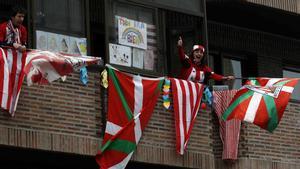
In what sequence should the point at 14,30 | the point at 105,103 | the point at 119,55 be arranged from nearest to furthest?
the point at 14,30, the point at 105,103, the point at 119,55

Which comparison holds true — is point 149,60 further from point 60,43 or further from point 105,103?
point 60,43

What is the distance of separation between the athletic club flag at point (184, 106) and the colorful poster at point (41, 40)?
103 inches

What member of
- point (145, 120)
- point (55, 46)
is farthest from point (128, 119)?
point (55, 46)

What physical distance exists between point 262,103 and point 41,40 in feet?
14.7

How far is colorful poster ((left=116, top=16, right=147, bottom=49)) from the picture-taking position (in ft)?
68.7

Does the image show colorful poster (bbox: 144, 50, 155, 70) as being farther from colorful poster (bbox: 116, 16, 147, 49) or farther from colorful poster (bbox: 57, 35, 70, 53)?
colorful poster (bbox: 57, 35, 70, 53)

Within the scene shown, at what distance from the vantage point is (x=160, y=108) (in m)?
21.1

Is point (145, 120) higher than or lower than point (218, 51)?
lower

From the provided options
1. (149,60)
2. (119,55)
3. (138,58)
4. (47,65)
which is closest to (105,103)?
(119,55)

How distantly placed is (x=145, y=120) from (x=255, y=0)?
4856 mm

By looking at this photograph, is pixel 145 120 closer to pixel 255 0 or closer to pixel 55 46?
pixel 55 46

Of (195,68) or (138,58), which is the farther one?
(195,68)

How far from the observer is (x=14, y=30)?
62.3 feet

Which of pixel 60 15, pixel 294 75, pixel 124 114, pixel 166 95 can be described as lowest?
pixel 124 114
